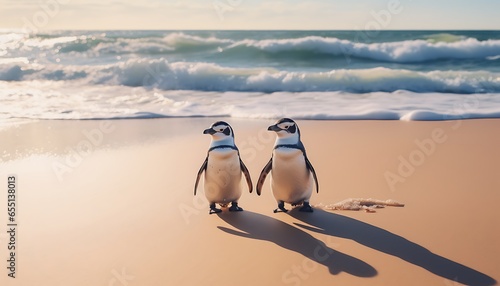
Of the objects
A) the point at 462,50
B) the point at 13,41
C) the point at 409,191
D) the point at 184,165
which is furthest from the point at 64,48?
the point at 409,191

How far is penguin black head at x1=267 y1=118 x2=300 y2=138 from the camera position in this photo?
4.84m

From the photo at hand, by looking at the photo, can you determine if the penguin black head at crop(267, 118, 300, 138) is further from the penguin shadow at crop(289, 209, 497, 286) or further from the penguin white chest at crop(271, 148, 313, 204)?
the penguin shadow at crop(289, 209, 497, 286)

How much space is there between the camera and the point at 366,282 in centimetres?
363

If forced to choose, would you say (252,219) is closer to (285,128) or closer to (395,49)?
(285,128)

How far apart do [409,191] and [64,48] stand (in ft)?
83.4

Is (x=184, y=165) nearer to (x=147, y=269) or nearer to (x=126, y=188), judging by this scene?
(x=126, y=188)
